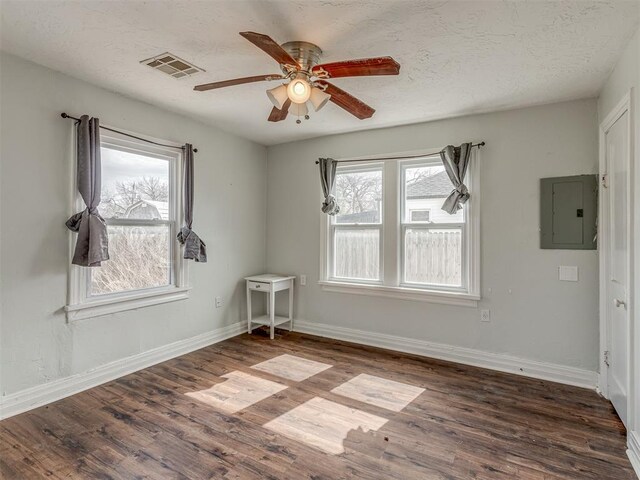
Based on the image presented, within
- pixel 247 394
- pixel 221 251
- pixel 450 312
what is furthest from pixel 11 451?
pixel 450 312

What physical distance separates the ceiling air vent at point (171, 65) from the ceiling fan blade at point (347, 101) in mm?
1051

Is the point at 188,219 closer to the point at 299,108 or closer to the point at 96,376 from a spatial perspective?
the point at 96,376

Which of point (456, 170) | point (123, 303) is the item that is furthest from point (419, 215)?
point (123, 303)

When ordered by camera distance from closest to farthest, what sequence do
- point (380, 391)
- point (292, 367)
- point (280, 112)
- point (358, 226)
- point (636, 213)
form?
point (636, 213) < point (280, 112) < point (380, 391) < point (292, 367) < point (358, 226)

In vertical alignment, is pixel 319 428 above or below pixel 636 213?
below

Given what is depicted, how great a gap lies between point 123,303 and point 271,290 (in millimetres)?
1617

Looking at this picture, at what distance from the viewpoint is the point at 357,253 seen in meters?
4.28

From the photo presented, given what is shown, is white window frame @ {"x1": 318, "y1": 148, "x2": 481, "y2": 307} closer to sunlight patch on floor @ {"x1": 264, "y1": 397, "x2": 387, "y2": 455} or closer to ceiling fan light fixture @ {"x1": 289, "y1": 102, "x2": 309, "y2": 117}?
sunlight patch on floor @ {"x1": 264, "y1": 397, "x2": 387, "y2": 455}

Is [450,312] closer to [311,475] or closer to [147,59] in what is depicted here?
[311,475]

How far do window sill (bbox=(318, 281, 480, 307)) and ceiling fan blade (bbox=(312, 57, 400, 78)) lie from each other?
242cm

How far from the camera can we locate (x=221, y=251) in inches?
167

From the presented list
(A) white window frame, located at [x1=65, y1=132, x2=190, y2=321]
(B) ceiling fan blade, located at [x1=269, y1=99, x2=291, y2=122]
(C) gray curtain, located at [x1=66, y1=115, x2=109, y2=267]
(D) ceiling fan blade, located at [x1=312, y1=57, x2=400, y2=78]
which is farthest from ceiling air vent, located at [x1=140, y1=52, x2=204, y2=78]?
(D) ceiling fan blade, located at [x1=312, y1=57, x2=400, y2=78]

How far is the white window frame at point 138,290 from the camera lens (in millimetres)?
2828

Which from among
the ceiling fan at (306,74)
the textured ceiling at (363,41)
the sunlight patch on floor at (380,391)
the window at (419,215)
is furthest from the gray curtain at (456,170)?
the sunlight patch on floor at (380,391)
